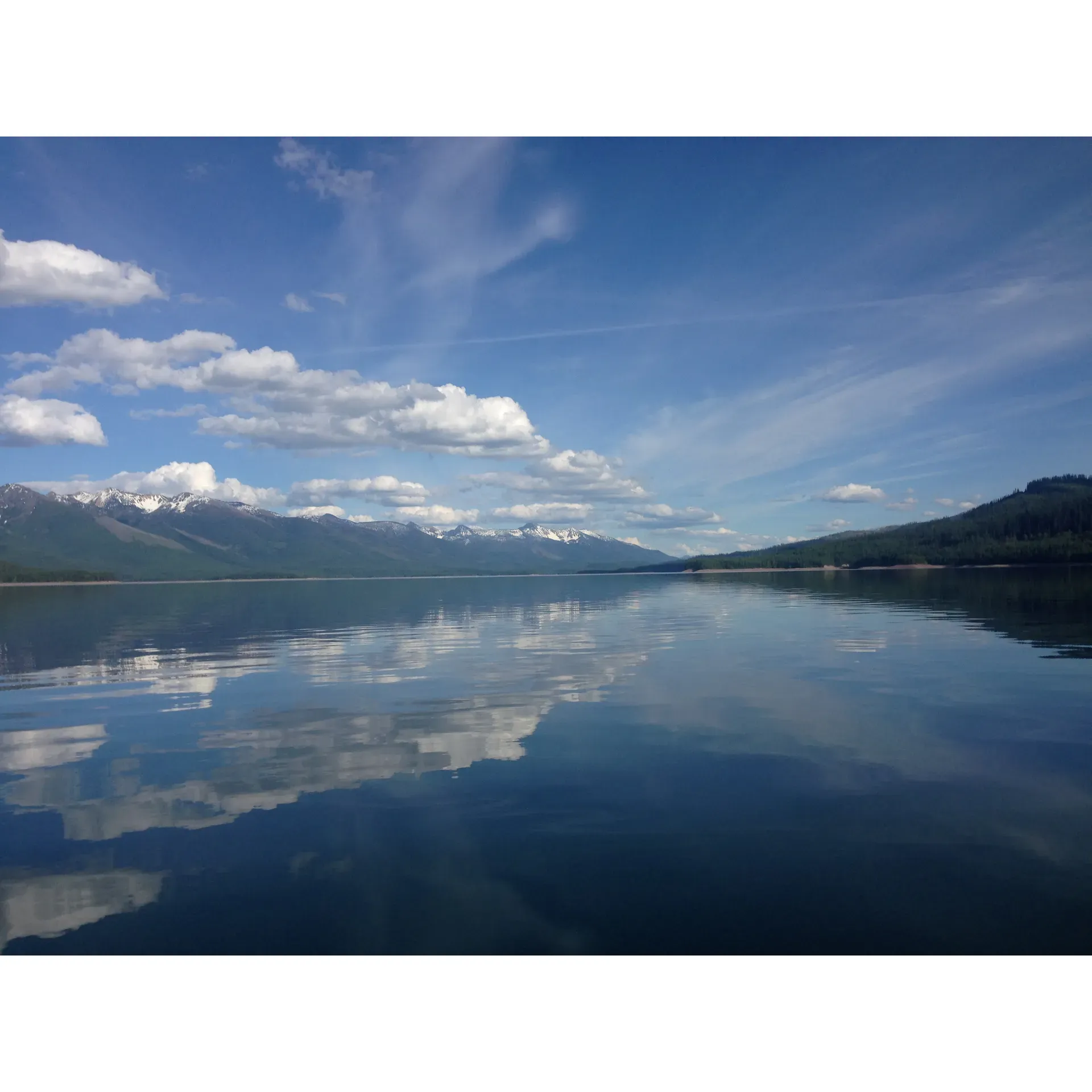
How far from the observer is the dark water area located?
37.9ft

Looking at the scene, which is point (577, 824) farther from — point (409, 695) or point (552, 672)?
point (552, 672)

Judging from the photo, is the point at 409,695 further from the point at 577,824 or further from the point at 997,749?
the point at 997,749

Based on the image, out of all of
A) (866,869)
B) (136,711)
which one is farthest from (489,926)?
(136,711)

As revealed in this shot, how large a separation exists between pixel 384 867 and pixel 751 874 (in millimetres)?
7149

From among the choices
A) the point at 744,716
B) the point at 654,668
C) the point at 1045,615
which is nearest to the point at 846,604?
the point at 1045,615

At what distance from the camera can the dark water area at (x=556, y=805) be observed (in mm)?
11562

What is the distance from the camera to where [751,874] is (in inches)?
512

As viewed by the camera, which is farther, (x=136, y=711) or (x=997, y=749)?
(x=136, y=711)

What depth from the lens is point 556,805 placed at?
1692 centimetres

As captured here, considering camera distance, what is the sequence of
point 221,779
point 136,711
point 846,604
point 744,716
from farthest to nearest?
point 846,604, point 136,711, point 744,716, point 221,779

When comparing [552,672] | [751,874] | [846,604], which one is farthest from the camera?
[846,604]

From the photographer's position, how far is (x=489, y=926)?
11.5 m

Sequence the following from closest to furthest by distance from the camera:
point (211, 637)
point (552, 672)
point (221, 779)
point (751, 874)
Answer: point (751, 874)
point (221, 779)
point (552, 672)
point (211, 637)

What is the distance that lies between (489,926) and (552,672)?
2497 cm
